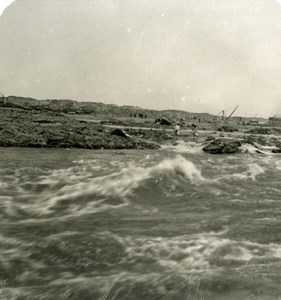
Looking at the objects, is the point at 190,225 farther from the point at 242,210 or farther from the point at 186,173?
the point at 186,173

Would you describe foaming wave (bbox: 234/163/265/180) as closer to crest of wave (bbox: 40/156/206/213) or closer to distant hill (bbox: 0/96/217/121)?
crest of wave (bbox: 40/156/206/213)

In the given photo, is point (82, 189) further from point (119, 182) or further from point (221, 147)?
point (221, 147)

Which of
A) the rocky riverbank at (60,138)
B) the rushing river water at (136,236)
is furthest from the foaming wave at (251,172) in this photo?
the rocky riverbank at (60,138)

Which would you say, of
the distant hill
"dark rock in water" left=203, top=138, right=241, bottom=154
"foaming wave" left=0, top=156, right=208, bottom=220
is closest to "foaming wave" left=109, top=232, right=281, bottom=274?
"foaming wave" left=0, top=156, right=208, bottom=220

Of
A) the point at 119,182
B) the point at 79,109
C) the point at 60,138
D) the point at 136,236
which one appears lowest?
the point at 136,236

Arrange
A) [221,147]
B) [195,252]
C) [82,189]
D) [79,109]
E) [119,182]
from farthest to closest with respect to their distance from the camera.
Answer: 1. [79,109]
2. [221,147]
3. [119,182]
4. [82,189]
5. [195,252]

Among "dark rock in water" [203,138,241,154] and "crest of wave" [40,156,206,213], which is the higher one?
"dark rock in water" [203,138,241,154]

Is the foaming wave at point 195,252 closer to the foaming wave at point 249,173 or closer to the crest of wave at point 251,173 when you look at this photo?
the foaming wave at point 249,173

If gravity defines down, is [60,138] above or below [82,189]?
above

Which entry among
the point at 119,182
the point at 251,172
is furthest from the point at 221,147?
the point at 119,182

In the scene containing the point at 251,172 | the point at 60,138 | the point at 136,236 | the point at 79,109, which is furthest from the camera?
the point at 79,109
